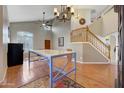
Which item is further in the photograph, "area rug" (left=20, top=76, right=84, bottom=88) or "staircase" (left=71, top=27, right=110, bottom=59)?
"staircase" (left=71, top=27, right=110, bottom=59)

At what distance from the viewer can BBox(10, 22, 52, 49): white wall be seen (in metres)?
13.2

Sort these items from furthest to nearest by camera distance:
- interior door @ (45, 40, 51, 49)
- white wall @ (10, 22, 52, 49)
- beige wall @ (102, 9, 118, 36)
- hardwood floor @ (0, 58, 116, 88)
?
1. interior door @ (45, 40, 51, 49)
2. white wall @ (10, 22, 52, 49)
3. beige wall @ (102, 9, 118, 36)
4. hardwood floor @ (0, 58, 116, 88)

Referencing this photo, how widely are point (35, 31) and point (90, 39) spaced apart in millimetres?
7059

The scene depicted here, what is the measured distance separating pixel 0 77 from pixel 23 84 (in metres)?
0.59

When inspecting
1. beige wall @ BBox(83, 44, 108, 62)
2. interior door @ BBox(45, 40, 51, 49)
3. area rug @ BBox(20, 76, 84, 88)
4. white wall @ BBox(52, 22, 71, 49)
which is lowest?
area rug @ BBox(20, 76, 84, 88)

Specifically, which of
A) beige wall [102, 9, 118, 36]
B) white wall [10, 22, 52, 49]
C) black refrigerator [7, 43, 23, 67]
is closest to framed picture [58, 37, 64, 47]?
white wall [10, 22, 52, 49]

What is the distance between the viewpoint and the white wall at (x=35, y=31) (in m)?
13.2

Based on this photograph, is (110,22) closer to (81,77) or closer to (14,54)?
(81,77)

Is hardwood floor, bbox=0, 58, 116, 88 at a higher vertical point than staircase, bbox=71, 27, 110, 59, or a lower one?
lower

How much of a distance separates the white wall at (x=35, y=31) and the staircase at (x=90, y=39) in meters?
5.88

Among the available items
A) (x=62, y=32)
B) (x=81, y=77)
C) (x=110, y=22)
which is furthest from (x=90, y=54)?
(x=62, y=32)

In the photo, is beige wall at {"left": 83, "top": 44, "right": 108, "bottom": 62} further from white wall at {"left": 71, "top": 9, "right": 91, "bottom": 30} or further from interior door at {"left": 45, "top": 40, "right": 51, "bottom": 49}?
interior door at {"left": 45, "top": 40, "right": 51, "bottom": 49}

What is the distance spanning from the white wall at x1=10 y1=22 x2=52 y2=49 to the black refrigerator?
6742mm

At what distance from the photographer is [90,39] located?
7762 mm
